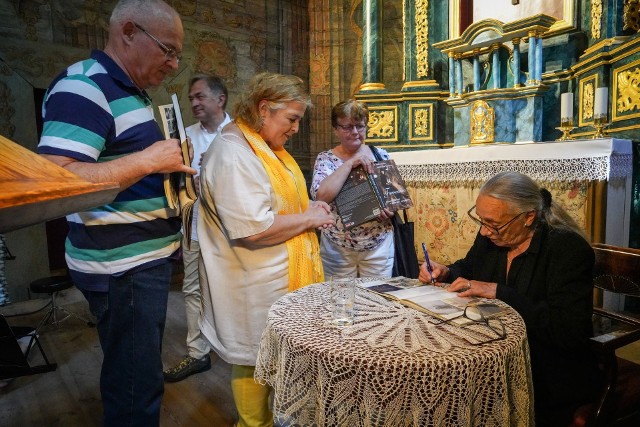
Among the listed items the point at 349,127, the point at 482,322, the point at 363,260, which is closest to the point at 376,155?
the point at 349,127

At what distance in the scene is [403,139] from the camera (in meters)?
5.68

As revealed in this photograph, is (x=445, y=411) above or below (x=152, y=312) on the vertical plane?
below

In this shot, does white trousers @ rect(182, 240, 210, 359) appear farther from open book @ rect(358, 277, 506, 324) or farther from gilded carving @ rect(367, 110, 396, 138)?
gilded carving @ rect(367, 110, 396, 138)

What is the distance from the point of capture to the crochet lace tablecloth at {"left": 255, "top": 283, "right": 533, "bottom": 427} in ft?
3.48

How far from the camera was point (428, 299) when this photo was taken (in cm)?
154

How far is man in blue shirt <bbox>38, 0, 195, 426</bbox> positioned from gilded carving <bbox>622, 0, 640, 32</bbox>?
384cm

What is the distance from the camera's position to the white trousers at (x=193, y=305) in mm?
2941

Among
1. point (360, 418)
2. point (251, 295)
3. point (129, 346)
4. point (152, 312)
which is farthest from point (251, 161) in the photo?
point (360, 418)

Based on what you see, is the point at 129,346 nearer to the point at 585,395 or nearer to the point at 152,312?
the point at 152,312

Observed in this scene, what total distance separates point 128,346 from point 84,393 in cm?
158

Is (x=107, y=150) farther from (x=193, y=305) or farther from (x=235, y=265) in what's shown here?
(x=193, y=305)

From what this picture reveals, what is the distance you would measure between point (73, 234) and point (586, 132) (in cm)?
452

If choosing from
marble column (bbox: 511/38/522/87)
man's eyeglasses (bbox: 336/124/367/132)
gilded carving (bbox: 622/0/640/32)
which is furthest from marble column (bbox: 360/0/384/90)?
man's eyeglasses (bbox: 336/124/367/132)

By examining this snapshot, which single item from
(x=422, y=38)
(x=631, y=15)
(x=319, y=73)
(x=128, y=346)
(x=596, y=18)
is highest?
(x=319, y=73)
